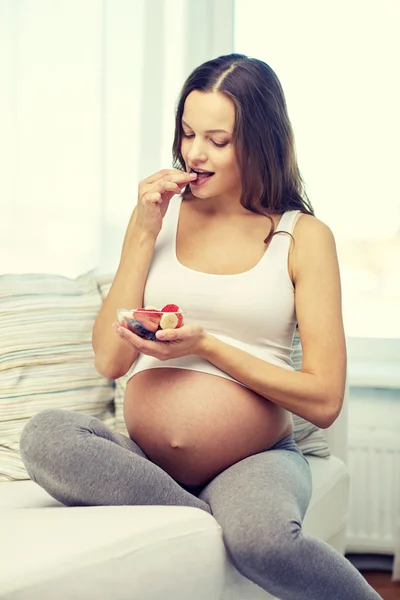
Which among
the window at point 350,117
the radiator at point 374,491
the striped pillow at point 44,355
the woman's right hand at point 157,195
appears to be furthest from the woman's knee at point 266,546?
the window at point 350,117

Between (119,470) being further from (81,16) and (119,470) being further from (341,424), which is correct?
(81,16)

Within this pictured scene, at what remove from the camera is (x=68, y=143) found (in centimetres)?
265

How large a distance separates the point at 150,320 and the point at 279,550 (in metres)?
0.44

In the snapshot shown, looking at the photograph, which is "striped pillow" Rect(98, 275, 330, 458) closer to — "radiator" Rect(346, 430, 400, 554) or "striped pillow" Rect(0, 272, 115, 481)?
"striped pillow" Rect(0, 272, 115, 481)

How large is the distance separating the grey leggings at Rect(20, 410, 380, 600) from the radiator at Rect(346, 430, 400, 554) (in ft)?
3.21

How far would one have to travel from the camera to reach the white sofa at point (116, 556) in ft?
3.91

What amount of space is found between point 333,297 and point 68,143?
51.5 inches

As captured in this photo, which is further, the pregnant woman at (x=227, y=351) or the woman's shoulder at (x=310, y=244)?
the woman's shoulder at (x=310, y=244)

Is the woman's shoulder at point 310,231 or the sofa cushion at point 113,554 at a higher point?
the woman's shoulder at point 310,231

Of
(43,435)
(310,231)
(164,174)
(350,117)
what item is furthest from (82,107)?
(43,435)

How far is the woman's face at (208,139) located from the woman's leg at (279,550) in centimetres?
62

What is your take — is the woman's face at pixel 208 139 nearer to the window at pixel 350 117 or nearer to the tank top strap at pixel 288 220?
the tank top strap at pixel 288 220

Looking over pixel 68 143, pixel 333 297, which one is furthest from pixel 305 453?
pixel 68 143

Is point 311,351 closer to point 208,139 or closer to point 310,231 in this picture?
point 310,231
